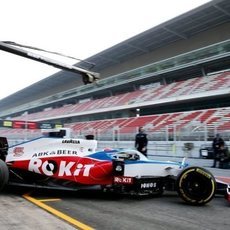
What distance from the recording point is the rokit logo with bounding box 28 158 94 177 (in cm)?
622

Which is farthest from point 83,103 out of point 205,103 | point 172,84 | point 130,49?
point 205,103

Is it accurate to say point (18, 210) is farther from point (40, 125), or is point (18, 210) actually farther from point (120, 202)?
point (40, 125)

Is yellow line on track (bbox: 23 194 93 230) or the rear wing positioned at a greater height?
the rear wing

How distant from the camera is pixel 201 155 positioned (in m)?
14.0

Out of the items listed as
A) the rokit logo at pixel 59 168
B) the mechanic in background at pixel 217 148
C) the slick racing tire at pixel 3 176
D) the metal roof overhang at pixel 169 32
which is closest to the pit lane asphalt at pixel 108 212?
the slick racing tire at pixel 3 176

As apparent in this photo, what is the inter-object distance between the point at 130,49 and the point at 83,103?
11.6m

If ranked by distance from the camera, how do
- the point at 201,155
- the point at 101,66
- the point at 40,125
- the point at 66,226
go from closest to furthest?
the point at 66,226 → the point at 201,155 → the point at 40,125 → the point at 101,66

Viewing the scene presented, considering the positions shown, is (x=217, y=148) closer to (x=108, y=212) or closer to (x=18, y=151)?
(x=18, y=151)

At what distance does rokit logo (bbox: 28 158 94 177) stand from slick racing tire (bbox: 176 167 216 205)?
5.25 ft

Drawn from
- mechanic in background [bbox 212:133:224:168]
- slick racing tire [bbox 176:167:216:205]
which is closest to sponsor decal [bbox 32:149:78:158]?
slick racing tire [bbox 176:167:216:205]

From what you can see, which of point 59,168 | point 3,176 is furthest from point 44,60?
point 3,176

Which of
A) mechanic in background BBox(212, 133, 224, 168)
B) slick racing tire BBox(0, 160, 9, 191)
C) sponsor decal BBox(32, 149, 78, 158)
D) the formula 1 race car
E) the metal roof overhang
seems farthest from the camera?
the metal roof overhang

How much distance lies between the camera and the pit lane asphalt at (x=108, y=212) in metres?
4.31

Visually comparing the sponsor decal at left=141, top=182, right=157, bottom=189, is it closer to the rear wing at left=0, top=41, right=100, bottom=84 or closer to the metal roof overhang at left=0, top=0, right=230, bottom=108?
the rear wing at left=0, top=41, right=100, bottom=84
